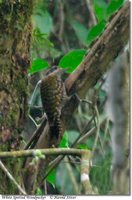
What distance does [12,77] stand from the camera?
197 cm

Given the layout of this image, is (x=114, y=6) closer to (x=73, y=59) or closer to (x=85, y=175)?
(x=73, y=59)

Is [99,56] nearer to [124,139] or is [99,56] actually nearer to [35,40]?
[35,40]

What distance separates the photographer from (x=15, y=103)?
1964 mm

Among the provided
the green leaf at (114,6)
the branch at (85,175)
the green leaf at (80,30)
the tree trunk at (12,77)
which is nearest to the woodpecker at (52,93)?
the tree trunk at (12,77)

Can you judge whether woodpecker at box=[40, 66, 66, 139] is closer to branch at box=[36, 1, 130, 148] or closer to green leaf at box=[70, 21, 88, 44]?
branch at box=[36, 1, 130, 148]

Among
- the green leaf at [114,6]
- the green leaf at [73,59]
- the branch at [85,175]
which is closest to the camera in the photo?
the branch at [85,175]

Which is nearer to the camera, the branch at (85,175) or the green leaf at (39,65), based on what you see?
the branch at (85,175)

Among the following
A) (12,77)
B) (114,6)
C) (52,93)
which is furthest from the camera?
(52,93)

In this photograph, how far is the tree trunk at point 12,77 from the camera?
1938 millimetres

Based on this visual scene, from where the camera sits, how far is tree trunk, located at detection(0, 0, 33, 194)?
6.36ft

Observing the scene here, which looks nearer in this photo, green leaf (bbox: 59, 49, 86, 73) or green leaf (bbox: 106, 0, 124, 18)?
green leaf (bbox: 106, 0, 124, 18)

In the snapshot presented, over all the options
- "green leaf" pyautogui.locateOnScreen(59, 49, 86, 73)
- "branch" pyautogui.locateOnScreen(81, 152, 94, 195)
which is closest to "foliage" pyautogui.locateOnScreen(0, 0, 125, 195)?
"green leaf" pyautogui.locateOnScreen(59, 49, 86, 73)

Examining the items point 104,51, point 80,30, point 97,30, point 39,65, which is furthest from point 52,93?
point 80,30

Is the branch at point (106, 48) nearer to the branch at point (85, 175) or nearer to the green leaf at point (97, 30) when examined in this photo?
the green leaf at point (97, 30)
